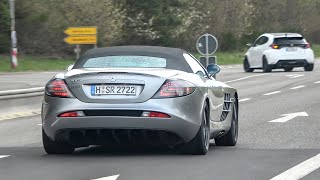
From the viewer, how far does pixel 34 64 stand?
40.7 meters

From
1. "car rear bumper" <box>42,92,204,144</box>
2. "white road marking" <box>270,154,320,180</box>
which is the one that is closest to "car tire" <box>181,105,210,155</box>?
"car rear bumper" <box>42,92,204,144</box>

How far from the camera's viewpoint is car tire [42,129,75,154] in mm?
9695

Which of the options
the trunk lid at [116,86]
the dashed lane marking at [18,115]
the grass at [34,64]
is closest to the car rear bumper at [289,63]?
the grass at [34,64]

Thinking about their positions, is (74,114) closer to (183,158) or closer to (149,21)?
(183,158)

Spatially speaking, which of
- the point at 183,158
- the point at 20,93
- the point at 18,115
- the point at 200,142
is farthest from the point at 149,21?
the point at 183,158

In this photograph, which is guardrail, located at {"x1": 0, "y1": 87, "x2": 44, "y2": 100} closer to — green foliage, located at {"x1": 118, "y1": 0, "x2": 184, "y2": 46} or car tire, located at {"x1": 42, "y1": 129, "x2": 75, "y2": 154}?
car tire, located at {"x1": 42, "y1": 129, "x2": 75, "y2": 154}

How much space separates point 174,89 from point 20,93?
28.0 ft

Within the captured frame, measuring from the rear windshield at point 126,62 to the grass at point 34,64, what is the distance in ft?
88.8

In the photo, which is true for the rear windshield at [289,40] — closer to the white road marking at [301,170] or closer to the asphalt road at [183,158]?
the asphalt road at [183,158]

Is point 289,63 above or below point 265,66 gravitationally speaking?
above

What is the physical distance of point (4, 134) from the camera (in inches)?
521

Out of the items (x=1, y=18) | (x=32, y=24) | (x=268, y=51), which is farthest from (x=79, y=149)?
(x=32, y=24)

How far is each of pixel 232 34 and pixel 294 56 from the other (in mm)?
28936

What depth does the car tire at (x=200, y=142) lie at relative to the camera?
31.2 feet
